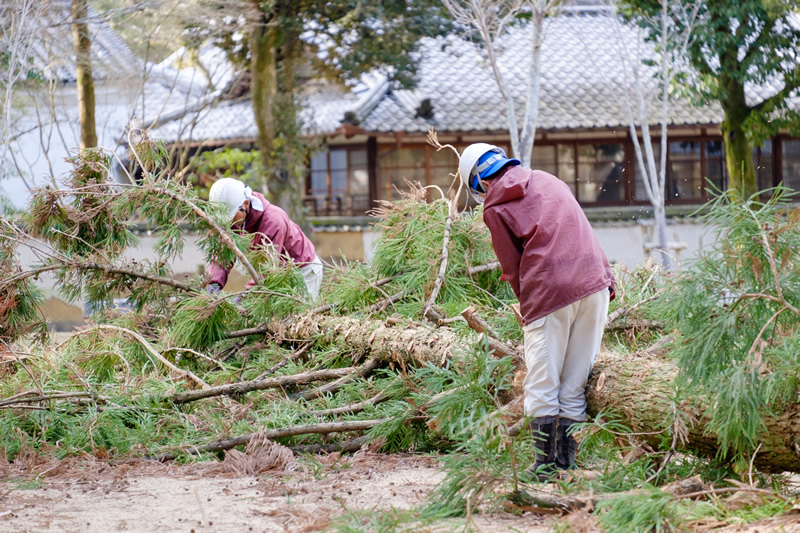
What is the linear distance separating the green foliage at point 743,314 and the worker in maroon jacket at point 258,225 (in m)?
3.06

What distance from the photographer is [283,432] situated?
3873mm

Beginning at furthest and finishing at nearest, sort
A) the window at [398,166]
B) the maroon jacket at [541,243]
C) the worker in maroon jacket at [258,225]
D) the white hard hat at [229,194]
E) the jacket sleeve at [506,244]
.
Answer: the window at [398,166], the white hard hat at [229,194], the worker in maroon jacket at [258,225], the jacket sleeve at [506,244], the maroon jacket at [541,243]

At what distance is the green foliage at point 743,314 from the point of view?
2480 millimetres

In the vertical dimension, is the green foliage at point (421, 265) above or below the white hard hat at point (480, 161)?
below

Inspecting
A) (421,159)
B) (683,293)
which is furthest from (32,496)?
(421,159)

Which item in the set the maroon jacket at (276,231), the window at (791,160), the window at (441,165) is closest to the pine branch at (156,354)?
the maroon jacket at (276,231)

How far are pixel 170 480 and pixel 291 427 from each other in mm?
624

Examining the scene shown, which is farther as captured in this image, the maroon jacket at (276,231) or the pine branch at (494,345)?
the maroon jacket at (276,231)

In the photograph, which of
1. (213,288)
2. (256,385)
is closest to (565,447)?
(256,385)

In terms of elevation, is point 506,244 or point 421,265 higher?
point 506,244

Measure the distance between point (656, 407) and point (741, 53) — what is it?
41.0 ft

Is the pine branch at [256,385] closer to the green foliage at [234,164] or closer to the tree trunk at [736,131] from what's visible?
the green foliage at [234,164]

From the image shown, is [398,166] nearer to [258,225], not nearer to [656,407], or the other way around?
[258,225]

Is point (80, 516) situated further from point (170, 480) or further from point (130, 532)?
point (170, 480)
